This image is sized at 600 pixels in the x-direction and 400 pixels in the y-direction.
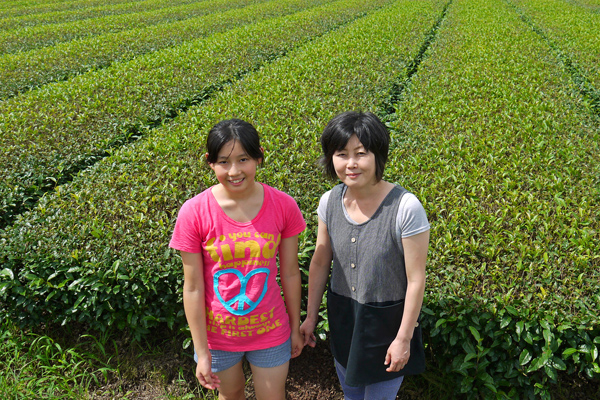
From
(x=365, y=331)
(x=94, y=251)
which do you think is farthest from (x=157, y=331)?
(x=365, y=331)

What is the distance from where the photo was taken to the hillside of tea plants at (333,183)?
2719 millimetres

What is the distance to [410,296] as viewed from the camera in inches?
76.8

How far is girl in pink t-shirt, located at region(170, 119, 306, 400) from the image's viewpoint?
2.10m

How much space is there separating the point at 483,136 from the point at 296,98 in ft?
8.20

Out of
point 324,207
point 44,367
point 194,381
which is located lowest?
point 194,381

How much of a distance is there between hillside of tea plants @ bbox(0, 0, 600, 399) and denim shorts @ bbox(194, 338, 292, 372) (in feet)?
2.78

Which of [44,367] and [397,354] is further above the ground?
[397,354]

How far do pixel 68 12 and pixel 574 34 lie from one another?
1802cm

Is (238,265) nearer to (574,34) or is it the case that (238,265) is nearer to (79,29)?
(574,34)

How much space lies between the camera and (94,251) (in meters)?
3.21

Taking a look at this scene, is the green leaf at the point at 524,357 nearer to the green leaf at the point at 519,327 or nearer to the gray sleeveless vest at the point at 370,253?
the green leaf at the point at 519,327

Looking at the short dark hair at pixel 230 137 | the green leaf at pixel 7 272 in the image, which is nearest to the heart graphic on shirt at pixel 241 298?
the short dark hair at pixel 230 137

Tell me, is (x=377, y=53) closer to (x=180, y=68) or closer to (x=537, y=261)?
(x=180, y=68)

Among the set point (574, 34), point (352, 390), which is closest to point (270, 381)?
point (352, 390)
